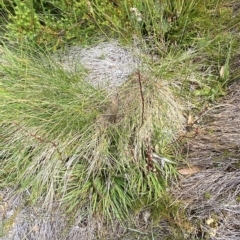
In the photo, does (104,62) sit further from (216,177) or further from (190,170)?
(216,177)

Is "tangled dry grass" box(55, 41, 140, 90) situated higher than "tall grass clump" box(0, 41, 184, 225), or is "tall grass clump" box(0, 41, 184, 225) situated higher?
"tangled dry grass" box(55, 41, 140, 90)

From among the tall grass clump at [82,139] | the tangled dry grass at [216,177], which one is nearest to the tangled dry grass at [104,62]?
the tall grass clump at [82,139]

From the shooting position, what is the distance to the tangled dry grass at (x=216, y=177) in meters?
1.69

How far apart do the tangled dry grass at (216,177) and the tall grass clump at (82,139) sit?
0.45 feet

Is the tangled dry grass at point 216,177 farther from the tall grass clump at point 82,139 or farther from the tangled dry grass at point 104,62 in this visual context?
the tangled dry grass at point 104,62

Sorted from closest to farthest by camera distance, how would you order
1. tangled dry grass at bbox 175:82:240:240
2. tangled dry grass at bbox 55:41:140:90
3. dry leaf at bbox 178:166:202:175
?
tangled dry grass at bbox 175:82:240:240
dry leaf at bbox 178:166:202:175
tangled dry grass at bbox 55:41:140:90

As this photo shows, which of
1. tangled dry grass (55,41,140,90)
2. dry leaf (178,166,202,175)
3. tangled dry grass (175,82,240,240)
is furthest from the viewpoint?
tangled dry grass (55,41,140,90)

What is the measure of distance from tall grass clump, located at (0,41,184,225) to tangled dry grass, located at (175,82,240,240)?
5.4 inches

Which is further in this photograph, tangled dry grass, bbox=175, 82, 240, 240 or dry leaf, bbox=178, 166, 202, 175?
dry leaf, bbox=178, 166, 202, 175

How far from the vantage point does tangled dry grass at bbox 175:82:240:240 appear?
1.69 metres

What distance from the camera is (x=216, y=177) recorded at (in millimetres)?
1748

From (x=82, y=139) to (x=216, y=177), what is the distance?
73 centimetres

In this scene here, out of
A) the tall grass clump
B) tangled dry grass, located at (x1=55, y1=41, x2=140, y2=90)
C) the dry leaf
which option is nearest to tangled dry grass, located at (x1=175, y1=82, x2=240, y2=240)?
the dry leaf

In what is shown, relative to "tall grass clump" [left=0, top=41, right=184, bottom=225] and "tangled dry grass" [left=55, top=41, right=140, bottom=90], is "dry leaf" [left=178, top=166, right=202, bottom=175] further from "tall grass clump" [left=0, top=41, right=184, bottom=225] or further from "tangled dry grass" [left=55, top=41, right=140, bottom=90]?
"tangled dry grass" [left=55, top=41, right=140, bottom=90]
